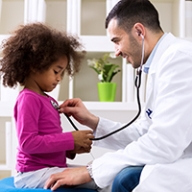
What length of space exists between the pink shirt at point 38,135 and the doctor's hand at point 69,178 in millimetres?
129

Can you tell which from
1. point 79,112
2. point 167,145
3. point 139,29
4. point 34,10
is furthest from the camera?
point 34,10

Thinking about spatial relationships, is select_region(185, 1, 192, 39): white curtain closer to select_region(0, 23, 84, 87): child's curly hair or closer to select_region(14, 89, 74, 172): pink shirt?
select_region(0, 23, 84, 87): child's curly hair

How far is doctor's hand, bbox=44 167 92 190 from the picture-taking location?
4.40 ft

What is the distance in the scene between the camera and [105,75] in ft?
8.20

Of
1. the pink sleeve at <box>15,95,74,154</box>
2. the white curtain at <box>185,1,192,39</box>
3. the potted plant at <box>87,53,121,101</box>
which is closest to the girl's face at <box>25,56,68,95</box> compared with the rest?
the pink sleeve at <box>15,95,74,154</box>

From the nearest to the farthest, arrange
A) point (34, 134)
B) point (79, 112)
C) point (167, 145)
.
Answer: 1. point (167, 145)
2. point (34, 134)
3. point (79, 112)

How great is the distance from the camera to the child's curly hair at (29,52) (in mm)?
1584

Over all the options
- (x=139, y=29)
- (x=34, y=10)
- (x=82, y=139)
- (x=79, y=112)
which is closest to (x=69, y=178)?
(x=82, y=139)

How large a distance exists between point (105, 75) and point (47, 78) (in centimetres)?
94

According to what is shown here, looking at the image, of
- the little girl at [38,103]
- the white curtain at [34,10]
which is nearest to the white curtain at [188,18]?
the white curtain at [34,10]

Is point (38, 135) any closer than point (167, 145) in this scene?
No

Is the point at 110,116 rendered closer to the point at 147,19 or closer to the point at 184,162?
the point at 147,19

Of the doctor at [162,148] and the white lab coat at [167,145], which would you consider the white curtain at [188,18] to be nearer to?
the doctor at [162,148]

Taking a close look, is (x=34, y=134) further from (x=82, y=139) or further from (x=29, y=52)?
(x=29, y=52)
